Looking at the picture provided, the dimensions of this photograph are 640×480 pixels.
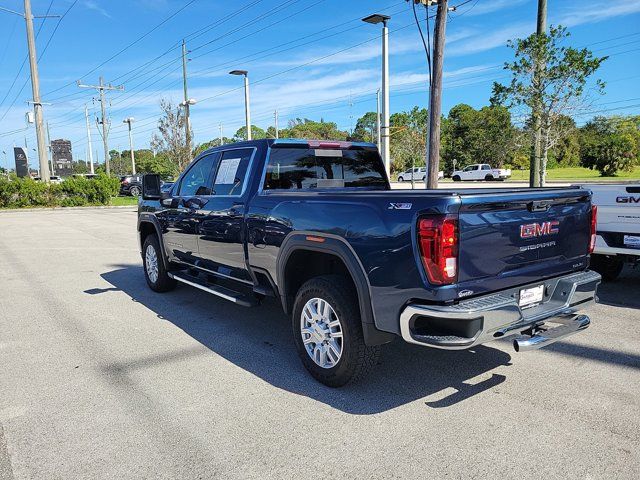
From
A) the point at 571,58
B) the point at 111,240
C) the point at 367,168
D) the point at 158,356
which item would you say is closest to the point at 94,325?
the point at 158,356

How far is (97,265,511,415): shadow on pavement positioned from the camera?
12.1 feet

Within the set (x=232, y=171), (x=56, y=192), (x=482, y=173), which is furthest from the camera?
(x=482, y=173)

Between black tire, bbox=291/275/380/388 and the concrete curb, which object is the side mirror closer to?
black tire, bbox=291/275/380/388

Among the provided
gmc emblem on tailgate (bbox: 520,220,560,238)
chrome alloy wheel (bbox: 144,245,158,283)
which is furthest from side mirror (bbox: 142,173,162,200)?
gmc emblem on tailgate (bbox: 520,220,560,238)

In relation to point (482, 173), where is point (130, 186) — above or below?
below

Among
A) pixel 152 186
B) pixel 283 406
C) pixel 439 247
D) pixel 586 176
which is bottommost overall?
pixel 283 406

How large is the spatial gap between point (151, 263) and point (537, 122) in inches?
457

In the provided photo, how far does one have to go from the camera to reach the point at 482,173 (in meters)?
51.7

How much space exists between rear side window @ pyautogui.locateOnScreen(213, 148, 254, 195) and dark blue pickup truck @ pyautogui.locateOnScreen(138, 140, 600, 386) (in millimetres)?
17

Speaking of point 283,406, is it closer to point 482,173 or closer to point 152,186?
point 152,186

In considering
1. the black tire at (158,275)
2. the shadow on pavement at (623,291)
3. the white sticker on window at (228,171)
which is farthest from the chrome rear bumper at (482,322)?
the black tire at (158,275)

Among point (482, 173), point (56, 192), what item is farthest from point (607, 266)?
point (482, 173)

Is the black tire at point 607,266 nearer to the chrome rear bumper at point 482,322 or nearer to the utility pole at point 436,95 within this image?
the chrome rear bumper at point 482,322

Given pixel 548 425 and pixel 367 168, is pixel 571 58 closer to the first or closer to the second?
pixel 367 168
